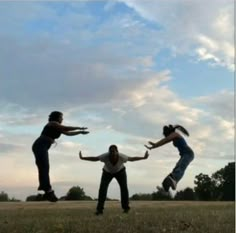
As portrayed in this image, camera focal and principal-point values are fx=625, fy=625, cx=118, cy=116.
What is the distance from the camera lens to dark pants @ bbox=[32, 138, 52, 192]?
14406 mm

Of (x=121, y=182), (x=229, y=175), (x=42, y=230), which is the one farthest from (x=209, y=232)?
(x=229, y=175)

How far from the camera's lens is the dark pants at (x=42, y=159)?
14406 mm

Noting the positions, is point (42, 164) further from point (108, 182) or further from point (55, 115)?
point (108, 182)

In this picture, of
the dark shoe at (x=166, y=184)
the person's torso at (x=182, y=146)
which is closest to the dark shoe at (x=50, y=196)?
the dark shoe at (x=166, y=184)

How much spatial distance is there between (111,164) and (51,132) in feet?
16.7

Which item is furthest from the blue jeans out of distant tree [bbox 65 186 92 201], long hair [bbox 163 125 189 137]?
distant tree [bbox 65 186 92 201]

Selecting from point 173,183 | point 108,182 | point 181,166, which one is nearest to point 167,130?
point 181,166

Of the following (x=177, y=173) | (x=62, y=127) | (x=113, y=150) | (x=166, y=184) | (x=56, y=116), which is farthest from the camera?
(x=113, y=150)

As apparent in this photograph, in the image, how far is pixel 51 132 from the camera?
47.3 feet

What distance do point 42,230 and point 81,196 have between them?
48425mm

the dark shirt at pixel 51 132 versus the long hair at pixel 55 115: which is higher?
the long hair at pixel 55 115

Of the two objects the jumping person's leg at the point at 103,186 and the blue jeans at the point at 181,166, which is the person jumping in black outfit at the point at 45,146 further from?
the jumping person's leg at the point at 103,186

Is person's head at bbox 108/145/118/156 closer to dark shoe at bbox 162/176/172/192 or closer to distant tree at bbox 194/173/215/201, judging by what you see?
dark shoe at bbox 162/176/172/192

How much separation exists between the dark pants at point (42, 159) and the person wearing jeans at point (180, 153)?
2.79m
